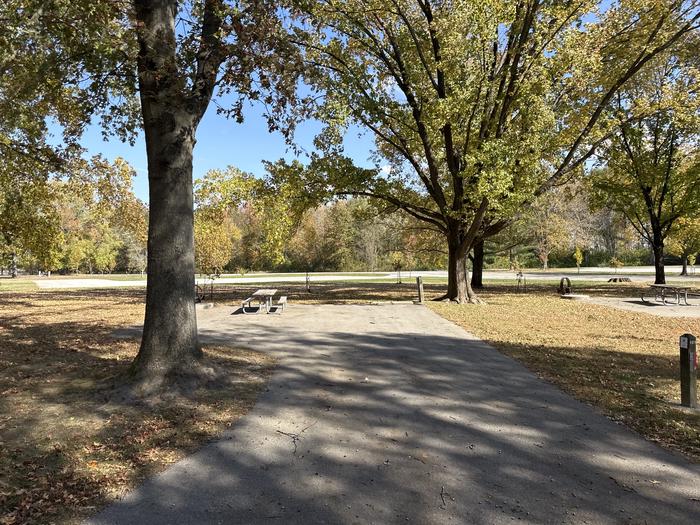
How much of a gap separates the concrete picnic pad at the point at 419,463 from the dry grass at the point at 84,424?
0.91ft

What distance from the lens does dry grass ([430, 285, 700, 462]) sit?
480 centimetres

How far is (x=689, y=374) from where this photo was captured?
517cm

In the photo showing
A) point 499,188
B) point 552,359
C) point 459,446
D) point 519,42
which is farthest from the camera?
point 519,42

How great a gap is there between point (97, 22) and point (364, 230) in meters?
50.6

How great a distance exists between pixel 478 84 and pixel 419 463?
12909mm

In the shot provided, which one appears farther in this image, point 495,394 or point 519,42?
point 519,42

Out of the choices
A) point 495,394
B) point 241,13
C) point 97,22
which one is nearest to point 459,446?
point 495,394

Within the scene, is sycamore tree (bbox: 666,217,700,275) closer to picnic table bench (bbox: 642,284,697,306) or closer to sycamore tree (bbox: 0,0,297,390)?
picnic table bench (bbox: 642,284,697,306)

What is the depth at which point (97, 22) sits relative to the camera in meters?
5.54

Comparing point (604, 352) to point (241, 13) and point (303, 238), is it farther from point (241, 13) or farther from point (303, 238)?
point (303, 238)

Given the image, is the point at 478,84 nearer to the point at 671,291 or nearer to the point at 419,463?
the point at 671,291

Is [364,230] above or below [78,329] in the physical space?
above

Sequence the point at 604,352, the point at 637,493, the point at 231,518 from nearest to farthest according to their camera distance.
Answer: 1. the point at 231,518
2. the point at 637,493
3. the point at 604,352

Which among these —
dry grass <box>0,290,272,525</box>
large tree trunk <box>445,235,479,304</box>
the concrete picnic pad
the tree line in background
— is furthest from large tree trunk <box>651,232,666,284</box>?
dry grass <box>0,290,272,525</box>
